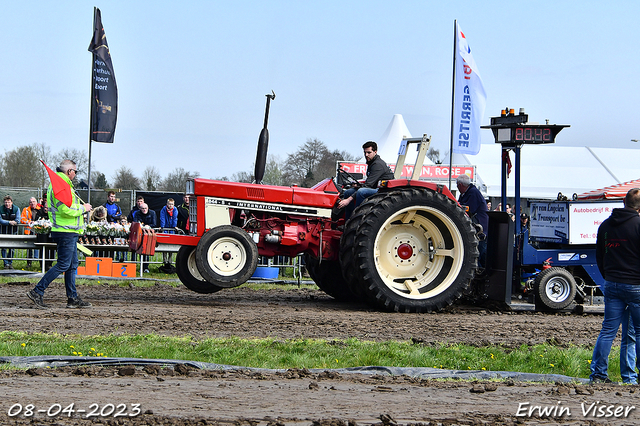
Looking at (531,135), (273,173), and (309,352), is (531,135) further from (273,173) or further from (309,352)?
(273,173)

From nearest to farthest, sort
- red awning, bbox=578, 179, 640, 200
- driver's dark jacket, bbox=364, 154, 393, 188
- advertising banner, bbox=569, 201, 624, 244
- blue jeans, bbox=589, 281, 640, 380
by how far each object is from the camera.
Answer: blue jeans, bbox=589, 281, 640, 380, driver's dark jacket, bbox=364, 154, 393, 188, advertising banner, bbox=569, 201, 624, 244, red awning, bbox=578, 179, 640, 200

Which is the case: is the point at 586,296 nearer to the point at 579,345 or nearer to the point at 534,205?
the point at 534,205

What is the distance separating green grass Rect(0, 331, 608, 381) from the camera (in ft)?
19.1

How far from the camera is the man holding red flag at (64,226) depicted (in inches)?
341

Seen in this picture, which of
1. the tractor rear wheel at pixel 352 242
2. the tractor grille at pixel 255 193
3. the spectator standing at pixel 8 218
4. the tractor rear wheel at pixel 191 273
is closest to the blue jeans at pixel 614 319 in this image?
the tractor rear wheel at pixel 352 242

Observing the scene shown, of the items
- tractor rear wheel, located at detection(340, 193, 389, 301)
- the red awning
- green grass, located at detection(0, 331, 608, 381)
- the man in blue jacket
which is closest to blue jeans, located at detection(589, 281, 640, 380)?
green grass, located at detection(0, 331, 608, 381)

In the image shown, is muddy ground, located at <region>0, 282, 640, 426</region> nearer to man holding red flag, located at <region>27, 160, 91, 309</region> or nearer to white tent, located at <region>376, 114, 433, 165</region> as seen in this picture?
man holding red flag, located at <region>27, 160, 91, 309</region>

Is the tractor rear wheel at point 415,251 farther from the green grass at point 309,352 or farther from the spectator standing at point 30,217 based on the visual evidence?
the spectator standing at point 30,217

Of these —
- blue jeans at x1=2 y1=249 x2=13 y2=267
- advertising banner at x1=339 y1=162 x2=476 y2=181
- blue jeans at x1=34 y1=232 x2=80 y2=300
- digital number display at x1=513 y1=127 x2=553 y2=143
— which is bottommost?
blue jeans at x1=2 y1=249 x2=13 y2=267

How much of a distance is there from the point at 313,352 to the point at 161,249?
8.32m

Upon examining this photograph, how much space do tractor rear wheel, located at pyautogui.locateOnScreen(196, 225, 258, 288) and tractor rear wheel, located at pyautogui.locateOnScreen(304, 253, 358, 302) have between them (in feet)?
5.33

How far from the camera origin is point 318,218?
380 inches

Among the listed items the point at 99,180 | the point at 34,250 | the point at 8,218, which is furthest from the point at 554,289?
the point at 99,180

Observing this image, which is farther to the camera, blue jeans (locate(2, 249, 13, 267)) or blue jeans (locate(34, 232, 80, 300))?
blue jeans (locate(2, 249, 13, 267))
